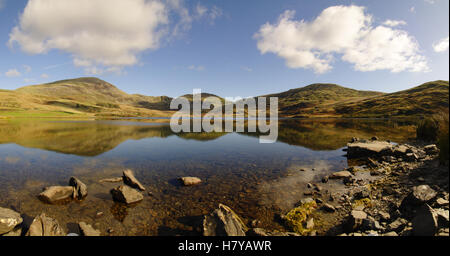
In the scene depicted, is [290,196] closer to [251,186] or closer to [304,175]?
[251,186]

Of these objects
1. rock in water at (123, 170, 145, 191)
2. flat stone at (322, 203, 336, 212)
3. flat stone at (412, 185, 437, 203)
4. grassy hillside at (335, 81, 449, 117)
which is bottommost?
flat stone at (322, 203, 336, 212)

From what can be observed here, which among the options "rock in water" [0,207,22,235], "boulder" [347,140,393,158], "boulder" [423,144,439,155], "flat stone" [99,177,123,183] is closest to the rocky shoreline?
"rock in water" [0,207,22,235]

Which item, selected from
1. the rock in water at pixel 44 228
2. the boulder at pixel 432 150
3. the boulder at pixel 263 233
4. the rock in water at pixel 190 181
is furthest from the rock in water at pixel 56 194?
the boulder at pixel 432 150

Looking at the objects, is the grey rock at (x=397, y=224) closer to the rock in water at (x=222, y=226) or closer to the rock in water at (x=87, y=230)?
the rock in water at (x=222, y=226)

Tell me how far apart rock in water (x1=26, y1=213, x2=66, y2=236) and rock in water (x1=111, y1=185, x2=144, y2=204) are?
3471 millimetres

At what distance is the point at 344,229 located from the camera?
9.04 metres

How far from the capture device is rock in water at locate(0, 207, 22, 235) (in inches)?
347

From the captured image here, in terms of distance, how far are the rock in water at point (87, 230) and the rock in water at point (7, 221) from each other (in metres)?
2.95

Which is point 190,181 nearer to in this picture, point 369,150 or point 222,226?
point 222,226

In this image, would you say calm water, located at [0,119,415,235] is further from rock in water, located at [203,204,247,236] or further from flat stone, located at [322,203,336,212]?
flat stone, located at [322,203,336,212]

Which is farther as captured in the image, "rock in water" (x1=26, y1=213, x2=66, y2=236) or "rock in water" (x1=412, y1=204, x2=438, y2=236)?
"rock in water" (x1=26, y1=213, x2=66, y2=236)

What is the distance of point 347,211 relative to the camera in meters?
11.0

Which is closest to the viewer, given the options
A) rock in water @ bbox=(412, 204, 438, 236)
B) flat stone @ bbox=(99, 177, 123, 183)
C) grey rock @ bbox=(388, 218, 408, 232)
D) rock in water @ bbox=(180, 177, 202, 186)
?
rock in water @ bbox=(412, 204, 438, 236)
